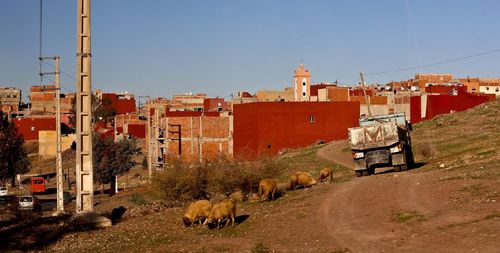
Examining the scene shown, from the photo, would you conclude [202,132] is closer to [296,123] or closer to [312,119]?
[296,123]

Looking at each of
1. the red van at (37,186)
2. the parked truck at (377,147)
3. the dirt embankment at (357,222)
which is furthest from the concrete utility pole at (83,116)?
the red van at (37,186)

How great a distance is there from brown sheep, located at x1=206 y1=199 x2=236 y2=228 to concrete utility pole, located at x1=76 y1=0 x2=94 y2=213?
5933 mm

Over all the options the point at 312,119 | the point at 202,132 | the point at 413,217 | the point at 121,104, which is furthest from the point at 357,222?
the point at 121,104

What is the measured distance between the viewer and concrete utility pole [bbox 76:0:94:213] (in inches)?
939

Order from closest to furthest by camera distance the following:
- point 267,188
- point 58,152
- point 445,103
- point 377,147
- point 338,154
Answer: point 267,188, point 377,147, point 58,152, point 338,154, point 445,103

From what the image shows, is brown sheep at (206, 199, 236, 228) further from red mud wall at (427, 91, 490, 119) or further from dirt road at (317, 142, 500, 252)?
red mud wall at (427, 91, 490, 119)

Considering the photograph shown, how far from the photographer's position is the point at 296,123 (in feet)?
209

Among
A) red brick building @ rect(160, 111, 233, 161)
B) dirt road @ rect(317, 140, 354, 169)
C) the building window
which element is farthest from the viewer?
red brick building @ rect(160, 111, 233, 161)

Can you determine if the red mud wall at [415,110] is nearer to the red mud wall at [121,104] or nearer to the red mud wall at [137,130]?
the red mud wall at [137,130]

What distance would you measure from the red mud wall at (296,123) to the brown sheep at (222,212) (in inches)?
1694

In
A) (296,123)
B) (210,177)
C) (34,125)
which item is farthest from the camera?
(34,125)

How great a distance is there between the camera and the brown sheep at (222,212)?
64.0ft

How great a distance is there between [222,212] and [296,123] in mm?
44534

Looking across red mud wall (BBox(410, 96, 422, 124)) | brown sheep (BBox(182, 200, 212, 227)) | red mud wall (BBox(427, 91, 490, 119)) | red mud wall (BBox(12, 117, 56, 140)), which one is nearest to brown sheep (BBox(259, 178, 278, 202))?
brown sheep (BBox(182, 200, 212, 227))
